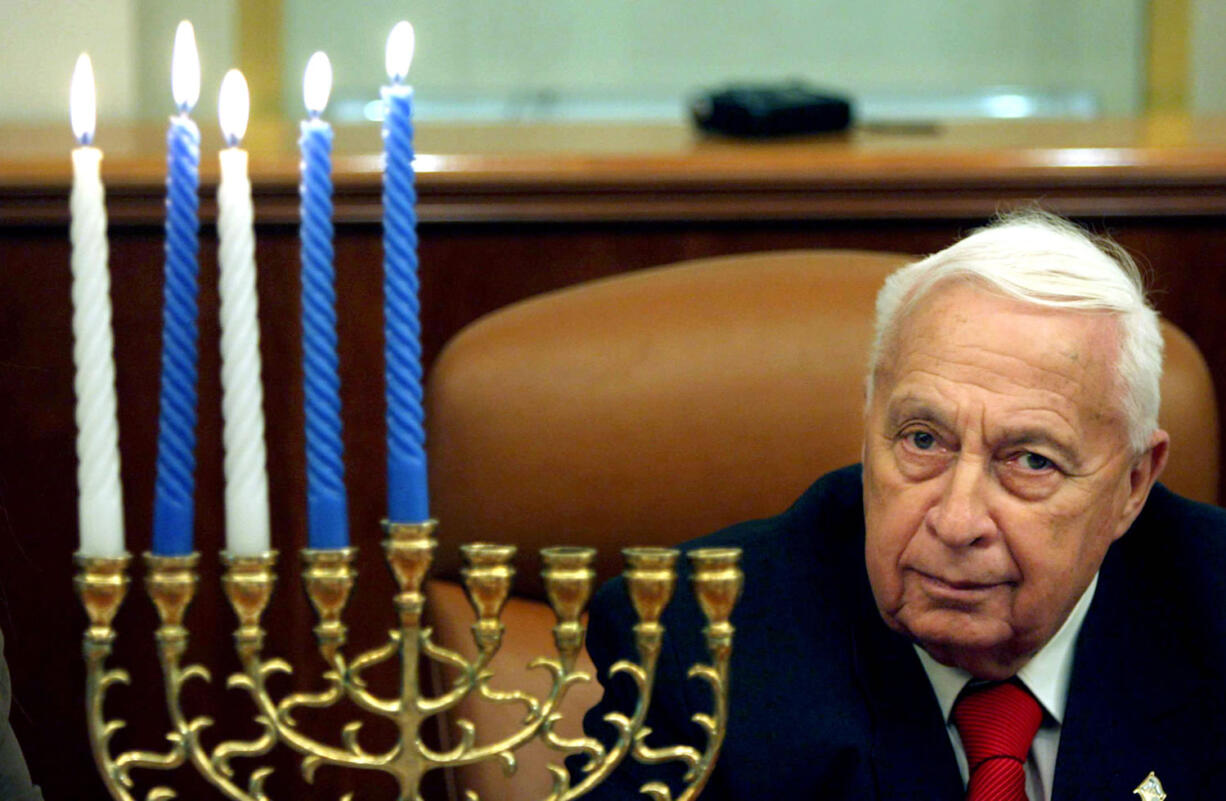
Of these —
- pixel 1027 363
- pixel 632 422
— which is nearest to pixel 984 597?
pixel 1027 363

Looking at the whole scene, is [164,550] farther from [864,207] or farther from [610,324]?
[864,207]

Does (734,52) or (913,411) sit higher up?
(734,52)

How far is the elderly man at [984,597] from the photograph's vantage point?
1129 millimetres

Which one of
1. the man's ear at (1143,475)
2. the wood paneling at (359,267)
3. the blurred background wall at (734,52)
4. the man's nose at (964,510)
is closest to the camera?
the man's nose at (964,510)

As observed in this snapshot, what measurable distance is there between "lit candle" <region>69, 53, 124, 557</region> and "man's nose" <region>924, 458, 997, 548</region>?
60 cm

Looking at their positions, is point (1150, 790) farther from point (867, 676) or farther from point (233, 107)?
point (233, 107)

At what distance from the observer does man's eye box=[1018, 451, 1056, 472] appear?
1.14 metres

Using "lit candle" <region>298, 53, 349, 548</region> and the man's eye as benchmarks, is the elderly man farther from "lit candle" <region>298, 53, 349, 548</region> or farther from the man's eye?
"lit candle" <region>298, 53, 349, 548</region>

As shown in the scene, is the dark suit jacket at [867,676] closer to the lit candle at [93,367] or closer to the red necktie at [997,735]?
the red necktie at [997,735]

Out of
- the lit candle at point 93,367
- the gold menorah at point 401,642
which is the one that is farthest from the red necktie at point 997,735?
the lit candle at point 93,367

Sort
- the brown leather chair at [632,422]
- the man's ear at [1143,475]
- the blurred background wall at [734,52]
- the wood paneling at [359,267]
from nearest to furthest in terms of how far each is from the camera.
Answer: the man's ear at [1143,475] → the brown leather chair at [632,422] → the wood paneling at [359,267] → the blurred background wall at [734,52]

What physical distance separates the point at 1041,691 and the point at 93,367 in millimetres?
798

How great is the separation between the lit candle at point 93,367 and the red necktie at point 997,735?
69 centimetres

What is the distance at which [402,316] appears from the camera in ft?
2.36
